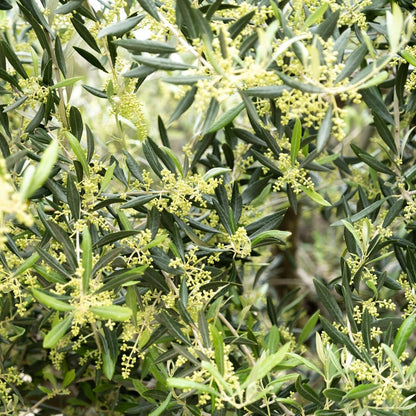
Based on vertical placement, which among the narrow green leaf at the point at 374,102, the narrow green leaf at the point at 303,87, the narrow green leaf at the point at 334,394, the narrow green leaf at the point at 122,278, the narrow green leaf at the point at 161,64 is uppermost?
the narrow green leaf at the point at 161,64

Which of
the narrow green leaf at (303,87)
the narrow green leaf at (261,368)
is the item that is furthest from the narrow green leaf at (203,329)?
the narrow green leaf at (303,87)

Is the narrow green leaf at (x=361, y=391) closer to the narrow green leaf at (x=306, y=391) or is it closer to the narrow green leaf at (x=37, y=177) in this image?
the narrow green leaf at (x=306, y=391)

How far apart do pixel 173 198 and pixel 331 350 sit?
0.42m

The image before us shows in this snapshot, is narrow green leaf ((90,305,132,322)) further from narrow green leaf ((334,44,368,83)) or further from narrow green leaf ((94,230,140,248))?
narrow green leaf ((334,44,368,83))

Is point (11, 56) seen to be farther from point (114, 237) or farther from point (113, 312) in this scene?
point (113, 312)

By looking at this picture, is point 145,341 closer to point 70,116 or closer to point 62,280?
point 62,280

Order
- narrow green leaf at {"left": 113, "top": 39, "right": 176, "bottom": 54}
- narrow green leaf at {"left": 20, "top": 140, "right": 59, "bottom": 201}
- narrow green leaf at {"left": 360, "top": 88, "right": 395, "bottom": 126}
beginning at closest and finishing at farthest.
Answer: narrow green leaf at {"left": 20, "top": 140, "right": 59, "bottom": 201} < narrow green leaf at {"left": 113, "top": 39, "right": 176, "bottom": 54} < narrow green leaf at {"left": 360, "top": 88, "right": 395, "bottom": 126}

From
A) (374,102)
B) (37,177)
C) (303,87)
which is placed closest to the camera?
(37,177)

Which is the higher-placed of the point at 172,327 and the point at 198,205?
the point at 198,205

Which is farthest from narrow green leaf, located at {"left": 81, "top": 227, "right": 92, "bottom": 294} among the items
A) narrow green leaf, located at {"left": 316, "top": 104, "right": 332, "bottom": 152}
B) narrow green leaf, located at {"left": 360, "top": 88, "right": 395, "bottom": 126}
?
narrow green leaf, located at {"left": 360, "top": 88, "right": 395, "bottom": 126}

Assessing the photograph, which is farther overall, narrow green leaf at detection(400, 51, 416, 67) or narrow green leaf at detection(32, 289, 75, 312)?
narrow green leaf at detection(400, 51, 416, 67)

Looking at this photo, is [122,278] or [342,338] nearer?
[122,278]

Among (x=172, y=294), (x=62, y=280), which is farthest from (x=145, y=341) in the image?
(x=62, y=280)


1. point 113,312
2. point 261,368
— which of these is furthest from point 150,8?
point 261,368
